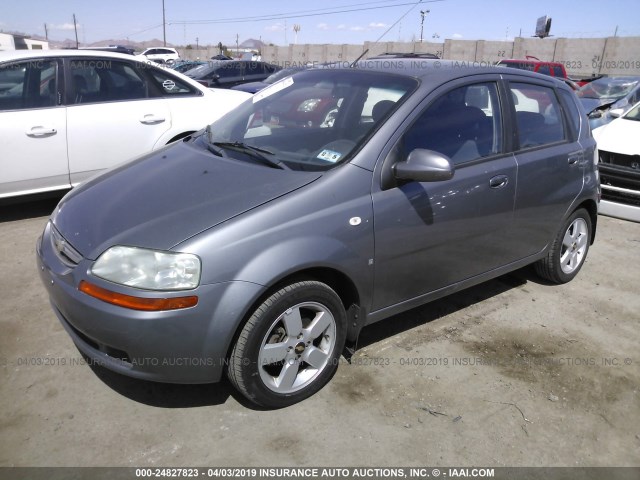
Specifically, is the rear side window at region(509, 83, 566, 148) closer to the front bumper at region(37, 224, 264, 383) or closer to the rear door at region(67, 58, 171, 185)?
the front bumper at region(37, 224, 264, 383)

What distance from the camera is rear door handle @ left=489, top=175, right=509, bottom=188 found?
3447 mm

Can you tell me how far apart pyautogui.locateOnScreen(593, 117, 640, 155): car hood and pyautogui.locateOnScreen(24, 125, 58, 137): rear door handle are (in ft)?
19.6

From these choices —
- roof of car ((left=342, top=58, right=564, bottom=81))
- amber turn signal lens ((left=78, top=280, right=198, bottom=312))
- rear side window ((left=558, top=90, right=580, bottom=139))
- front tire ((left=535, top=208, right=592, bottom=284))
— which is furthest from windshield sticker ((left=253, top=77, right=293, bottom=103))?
front tire ((left=535, top=208, right=592, bottom=284))

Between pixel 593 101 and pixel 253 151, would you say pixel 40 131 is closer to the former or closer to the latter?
pixel 253 151

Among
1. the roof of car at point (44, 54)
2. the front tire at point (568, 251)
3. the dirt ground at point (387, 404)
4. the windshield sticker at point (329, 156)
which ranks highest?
the roof of car at point (44, 54)

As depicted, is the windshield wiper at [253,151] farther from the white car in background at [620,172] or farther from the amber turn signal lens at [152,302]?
the white car in background at [620,172]

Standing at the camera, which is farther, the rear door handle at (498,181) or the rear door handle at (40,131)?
the rear door handle at (40,131)

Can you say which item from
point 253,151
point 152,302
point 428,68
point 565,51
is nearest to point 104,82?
point 253,151

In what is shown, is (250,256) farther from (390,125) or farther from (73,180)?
(73,180)

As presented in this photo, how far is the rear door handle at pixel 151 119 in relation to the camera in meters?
5.67

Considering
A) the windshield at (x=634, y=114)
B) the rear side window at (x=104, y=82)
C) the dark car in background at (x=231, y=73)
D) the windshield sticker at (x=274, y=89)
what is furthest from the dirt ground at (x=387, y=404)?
the dark car in background at (x=231, y=73)

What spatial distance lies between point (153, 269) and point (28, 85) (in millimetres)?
3763

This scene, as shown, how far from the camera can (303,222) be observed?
2.64m

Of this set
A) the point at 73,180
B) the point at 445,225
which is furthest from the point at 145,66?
the point at 445,225
